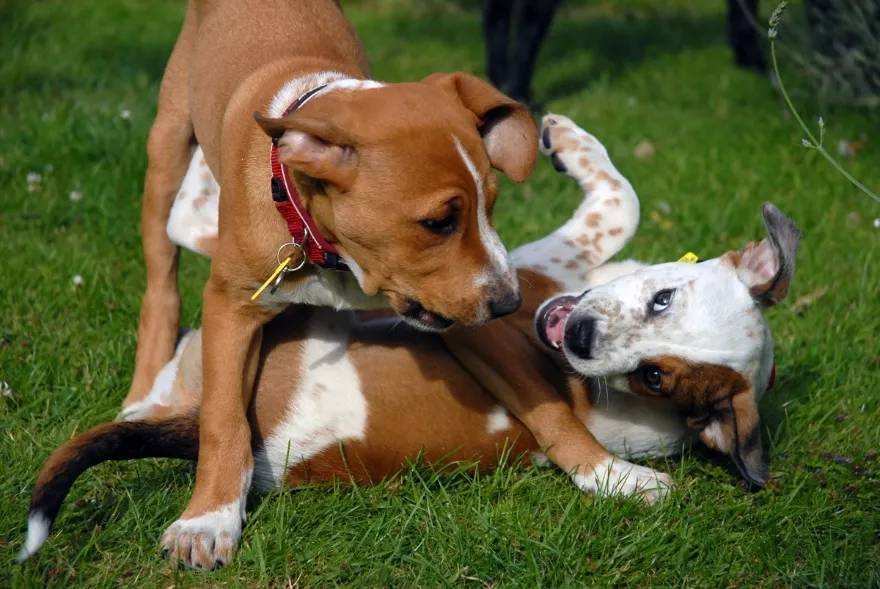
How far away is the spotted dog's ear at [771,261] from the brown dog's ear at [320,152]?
1.62 meters

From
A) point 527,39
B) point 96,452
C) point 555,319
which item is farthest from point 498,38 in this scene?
point 96,452

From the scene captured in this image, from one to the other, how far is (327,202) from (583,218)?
1.60 metres

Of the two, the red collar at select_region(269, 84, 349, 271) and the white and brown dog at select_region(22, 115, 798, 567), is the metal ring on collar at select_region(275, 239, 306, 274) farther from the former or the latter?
the white and brown dog at select_region(22, 115, 798, 567)

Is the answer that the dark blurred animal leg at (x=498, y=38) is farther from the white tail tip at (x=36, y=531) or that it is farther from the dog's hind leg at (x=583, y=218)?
the white tail tip at (x=36, y=531)

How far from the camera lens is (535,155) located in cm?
352

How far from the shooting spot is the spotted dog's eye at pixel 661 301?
3.81 metres

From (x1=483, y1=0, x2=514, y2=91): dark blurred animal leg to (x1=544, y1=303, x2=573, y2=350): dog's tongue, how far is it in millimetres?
4305

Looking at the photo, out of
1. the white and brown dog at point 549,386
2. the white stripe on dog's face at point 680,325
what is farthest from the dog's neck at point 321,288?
the white stripe on dog's face at point 680,325

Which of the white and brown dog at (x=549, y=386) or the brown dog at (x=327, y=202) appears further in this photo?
the white and brown dog at (x=549, y=386)

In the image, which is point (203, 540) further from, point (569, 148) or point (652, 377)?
point (569, 148)

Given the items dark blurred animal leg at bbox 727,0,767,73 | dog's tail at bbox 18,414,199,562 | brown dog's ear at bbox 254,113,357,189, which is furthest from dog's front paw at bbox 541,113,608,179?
dark blurred animal leg at bbox 727,0,767,73

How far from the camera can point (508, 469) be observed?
3.78 metres

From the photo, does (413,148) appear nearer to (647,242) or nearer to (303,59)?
(303,59)

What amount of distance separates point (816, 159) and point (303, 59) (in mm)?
4185
